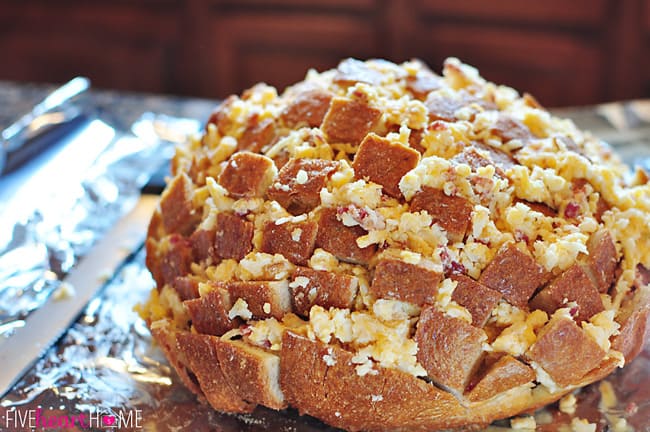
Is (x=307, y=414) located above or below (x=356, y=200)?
below

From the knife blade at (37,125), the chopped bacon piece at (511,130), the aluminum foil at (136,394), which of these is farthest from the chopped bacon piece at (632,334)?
the knife blade at (37,125)

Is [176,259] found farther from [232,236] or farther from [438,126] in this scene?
[438,126]

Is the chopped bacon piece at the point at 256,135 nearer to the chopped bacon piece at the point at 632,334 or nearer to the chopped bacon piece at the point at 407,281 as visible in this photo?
the chopped bacon piece at the point at 407,281

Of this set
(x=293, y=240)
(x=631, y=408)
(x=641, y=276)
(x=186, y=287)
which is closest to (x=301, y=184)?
(x=293, y=240)

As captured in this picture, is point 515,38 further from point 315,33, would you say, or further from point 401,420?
point 401,420

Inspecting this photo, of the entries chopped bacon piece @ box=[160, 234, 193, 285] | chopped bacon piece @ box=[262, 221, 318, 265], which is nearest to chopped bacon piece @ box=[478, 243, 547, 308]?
chopped bacon piece @ box=[262, 221, 318, 265]

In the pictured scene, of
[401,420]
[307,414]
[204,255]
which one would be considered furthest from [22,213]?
[401,420]
